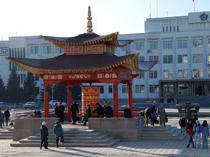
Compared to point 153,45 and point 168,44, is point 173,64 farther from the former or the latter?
point 153,45

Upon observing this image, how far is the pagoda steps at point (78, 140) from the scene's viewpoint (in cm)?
1748

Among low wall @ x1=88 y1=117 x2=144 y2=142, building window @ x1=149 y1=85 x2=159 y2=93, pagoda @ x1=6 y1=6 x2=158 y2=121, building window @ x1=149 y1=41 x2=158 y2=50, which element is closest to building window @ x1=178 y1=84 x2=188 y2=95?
building window @ x1=149 y1=85 x2=159 y2=93

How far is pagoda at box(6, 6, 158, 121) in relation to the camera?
Answer: 1995cm

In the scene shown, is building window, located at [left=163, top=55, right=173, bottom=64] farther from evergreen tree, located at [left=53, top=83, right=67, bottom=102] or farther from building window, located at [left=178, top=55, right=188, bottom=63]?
evergreen tree, located at [left=53, top=83, right=67, bottom=102]

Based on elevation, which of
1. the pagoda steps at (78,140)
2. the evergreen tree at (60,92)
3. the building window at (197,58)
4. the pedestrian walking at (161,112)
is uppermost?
the building window at (197,58)

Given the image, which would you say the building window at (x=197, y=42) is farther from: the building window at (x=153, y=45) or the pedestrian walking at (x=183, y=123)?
the pedestrian walking at (x=183, y=123)

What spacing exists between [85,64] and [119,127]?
4.41 metres

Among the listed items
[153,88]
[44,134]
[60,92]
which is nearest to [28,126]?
[44,134]

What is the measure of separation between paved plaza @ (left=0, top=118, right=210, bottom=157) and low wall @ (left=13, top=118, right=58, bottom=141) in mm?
1905

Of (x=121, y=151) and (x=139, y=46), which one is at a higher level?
(x=139, y=46)

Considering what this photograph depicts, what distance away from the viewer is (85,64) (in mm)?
20406

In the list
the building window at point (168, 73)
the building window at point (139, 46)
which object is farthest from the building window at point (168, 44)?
the building window at point (168, 73)

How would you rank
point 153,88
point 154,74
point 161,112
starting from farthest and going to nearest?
1. point 153,88
2. point 154,74
3. point 161,112

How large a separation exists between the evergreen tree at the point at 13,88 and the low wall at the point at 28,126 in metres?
45.8
